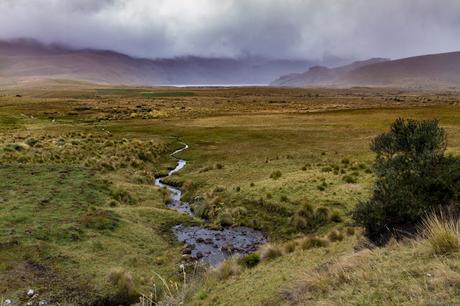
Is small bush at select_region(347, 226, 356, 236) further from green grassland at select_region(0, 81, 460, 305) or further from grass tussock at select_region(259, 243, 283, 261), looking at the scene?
grass tussock at select_region(259, 243, 283, 261)

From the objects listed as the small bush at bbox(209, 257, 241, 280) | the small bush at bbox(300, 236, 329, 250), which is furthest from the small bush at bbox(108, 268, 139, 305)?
the small bush at bbox(300, 236, 329, 250)

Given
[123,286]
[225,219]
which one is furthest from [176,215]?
[123,286]

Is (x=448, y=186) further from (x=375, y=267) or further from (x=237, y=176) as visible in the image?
(x=237, y=176)

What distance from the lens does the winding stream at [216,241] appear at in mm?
17906

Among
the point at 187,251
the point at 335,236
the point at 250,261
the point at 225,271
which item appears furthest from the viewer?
the point at 187,251

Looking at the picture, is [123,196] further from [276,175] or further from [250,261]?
[250,261]

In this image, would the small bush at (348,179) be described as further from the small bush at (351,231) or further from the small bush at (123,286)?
the small bush at (123,286)

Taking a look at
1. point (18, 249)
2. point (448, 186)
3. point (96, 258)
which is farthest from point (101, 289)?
point (448, 186)

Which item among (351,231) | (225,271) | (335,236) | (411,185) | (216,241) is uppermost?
(411,185)

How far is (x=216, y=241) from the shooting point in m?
19.8

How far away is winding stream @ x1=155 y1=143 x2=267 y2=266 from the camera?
17.9 metres

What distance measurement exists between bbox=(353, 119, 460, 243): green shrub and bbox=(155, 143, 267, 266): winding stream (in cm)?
694

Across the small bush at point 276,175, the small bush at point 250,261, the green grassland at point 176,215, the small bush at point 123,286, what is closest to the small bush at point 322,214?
the green grassland at point 176,215

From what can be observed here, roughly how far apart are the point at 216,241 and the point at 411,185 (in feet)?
32.7
